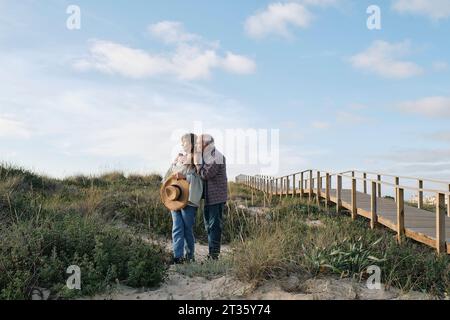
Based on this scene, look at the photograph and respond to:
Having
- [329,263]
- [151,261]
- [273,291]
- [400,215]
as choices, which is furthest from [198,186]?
[400,215]

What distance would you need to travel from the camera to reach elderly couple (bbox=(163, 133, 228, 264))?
748 centimetres

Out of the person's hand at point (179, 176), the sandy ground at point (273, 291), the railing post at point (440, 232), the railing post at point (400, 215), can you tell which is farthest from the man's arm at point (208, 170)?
the railing post at point (400, 215)

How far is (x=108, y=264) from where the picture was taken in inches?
220

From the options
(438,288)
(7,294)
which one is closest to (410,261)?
(438,288)

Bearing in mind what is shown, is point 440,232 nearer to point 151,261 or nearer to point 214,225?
point 214,225

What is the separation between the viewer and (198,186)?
756 cm

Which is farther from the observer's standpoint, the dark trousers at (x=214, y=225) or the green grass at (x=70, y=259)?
the dark trousers at (x=214, y=225)

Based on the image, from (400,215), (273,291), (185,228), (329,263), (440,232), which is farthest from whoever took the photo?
(400,215)

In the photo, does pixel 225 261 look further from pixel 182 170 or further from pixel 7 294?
pixel 7 294

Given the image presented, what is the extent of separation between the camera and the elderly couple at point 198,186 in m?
7.48

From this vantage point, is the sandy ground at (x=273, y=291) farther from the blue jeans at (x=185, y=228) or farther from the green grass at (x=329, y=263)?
the blue jeans at (x=185, y=228)

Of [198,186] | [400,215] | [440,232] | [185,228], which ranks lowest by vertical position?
[440,232]

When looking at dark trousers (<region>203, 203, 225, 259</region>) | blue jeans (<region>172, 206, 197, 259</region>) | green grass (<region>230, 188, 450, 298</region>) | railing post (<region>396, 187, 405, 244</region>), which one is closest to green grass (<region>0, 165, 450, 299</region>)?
green grass (<region>230, 188, 450, 298</region>)
